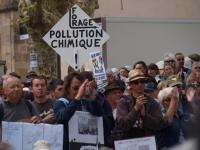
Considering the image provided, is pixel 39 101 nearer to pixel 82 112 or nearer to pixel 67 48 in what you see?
pixel 82 112

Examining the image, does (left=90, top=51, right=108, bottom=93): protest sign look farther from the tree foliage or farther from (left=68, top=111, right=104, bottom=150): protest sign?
the tree foliage

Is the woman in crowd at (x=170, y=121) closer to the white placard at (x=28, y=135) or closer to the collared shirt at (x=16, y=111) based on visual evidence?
the white placard at (x=28, y=135)

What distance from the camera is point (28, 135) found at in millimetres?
6988

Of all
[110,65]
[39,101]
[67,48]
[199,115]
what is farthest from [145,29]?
[199,115]

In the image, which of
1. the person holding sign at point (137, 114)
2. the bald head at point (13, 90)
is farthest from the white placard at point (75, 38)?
the person holding sign at point (137, 114)

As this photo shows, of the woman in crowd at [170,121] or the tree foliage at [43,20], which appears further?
the tree foliage at [43,20]

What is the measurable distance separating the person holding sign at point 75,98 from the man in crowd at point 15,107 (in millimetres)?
398

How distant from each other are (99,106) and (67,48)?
262 centimetres

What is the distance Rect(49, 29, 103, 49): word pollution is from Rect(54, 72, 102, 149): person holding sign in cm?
231

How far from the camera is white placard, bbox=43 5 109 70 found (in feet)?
30.4

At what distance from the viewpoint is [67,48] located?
931 cm

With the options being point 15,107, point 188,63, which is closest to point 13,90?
point 15,107

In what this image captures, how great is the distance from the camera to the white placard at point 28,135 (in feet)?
22.6

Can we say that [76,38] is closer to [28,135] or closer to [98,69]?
[98,69]
